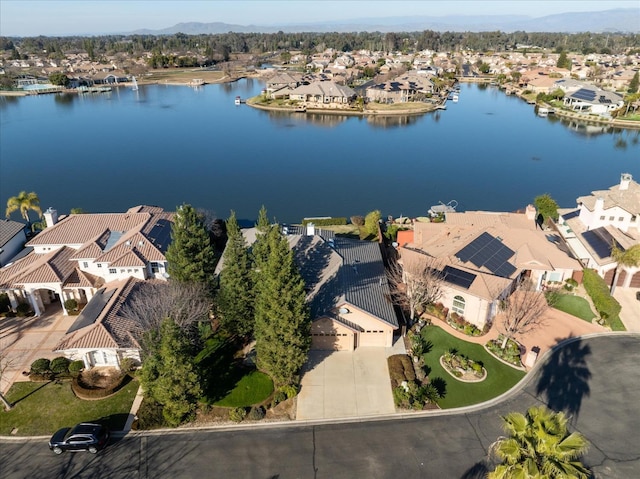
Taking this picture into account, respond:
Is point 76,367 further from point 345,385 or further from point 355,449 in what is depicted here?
point 355,449

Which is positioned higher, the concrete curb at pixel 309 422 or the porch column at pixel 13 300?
the porch column at pixel 13 300

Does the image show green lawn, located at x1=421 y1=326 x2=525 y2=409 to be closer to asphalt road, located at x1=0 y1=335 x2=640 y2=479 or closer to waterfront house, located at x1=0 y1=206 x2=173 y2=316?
asphalt road, located at x1=0 y1=335 x2=640 y2=479

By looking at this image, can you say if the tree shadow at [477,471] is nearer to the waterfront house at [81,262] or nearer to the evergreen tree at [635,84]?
the waterfront house at [81,262]

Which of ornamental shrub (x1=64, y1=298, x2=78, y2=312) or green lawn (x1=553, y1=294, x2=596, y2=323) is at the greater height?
ornamental shrub (x1=64, y1=298, x2=78, y2=312)

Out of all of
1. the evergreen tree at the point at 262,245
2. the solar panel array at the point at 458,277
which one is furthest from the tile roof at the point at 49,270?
Answer: the solar panel array at the point at 458,277

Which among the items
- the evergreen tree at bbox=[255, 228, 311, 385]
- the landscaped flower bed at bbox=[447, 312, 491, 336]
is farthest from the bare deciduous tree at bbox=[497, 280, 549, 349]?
the evergreen tree at bbox=[255, 228, 311, 385]

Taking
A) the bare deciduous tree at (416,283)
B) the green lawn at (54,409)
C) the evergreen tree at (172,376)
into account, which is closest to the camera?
the evergreen tree at (172,376)
